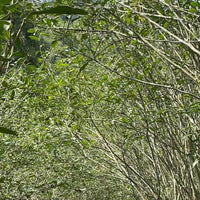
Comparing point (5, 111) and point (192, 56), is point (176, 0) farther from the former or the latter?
point (5, 111)

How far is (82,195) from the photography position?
19.7 feet

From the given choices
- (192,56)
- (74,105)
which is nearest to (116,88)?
(74,105)

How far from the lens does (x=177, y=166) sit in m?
3.18

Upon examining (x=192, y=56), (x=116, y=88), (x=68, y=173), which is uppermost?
(x=192, y=56)

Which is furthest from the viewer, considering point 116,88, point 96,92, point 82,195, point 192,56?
point 82,195

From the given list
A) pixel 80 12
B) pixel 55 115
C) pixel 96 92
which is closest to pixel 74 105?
pixel 96 92

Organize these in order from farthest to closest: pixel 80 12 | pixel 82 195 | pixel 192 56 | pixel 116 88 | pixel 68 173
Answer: pixel 82 195 → pixel 68 173 → pixel 116 88 → pixel 192 56 → pixel 80 12

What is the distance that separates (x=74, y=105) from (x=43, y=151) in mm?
1056

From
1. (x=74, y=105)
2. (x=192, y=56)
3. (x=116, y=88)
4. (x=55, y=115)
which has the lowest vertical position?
(x=55, y=115)

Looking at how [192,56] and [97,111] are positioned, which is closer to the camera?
[192,56]

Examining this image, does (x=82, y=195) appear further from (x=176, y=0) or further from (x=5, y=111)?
(x=176, y=0)

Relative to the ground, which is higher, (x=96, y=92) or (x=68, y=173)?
(x=96, y=92)

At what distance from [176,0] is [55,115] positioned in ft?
6.87

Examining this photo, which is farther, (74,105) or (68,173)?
(68,173)
